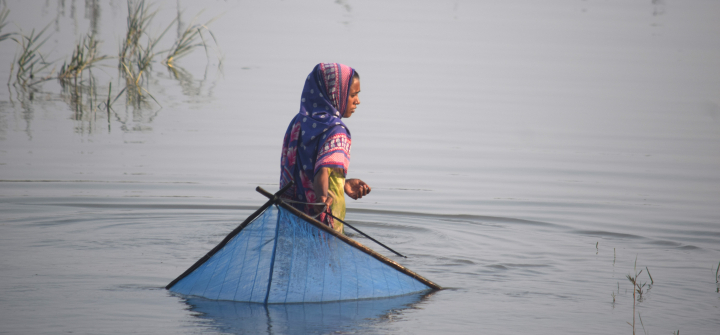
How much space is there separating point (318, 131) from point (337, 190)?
1.25 feet

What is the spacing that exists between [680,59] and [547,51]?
327 cm

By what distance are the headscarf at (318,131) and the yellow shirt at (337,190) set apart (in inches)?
2.1

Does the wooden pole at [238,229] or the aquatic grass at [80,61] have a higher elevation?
the aquatic grass at [80,61]

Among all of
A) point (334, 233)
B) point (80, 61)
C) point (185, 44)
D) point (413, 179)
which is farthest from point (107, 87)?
point (334, 233)

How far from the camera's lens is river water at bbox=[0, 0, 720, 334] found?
4781 millimetres

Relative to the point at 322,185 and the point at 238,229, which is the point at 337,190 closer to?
the point at 322,185

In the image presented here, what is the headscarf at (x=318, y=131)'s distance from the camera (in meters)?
4.64

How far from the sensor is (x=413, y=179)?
9.52 meters

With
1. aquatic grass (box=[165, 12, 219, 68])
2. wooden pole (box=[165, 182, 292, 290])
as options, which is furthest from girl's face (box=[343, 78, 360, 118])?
aquatic grass (box=[165, 12, 219, 68])

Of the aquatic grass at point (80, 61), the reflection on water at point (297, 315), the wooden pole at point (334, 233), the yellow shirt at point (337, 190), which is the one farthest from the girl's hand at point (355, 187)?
the aquatic grass at point (80, 61)

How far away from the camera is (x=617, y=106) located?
1459 centimetres

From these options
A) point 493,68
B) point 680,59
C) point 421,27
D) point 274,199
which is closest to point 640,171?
point 274,199

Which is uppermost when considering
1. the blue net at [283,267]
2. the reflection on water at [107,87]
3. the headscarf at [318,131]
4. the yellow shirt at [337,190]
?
the reflection on water at [107,87]

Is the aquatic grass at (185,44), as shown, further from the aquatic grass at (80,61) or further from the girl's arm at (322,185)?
the girl's arm at (322,185)
